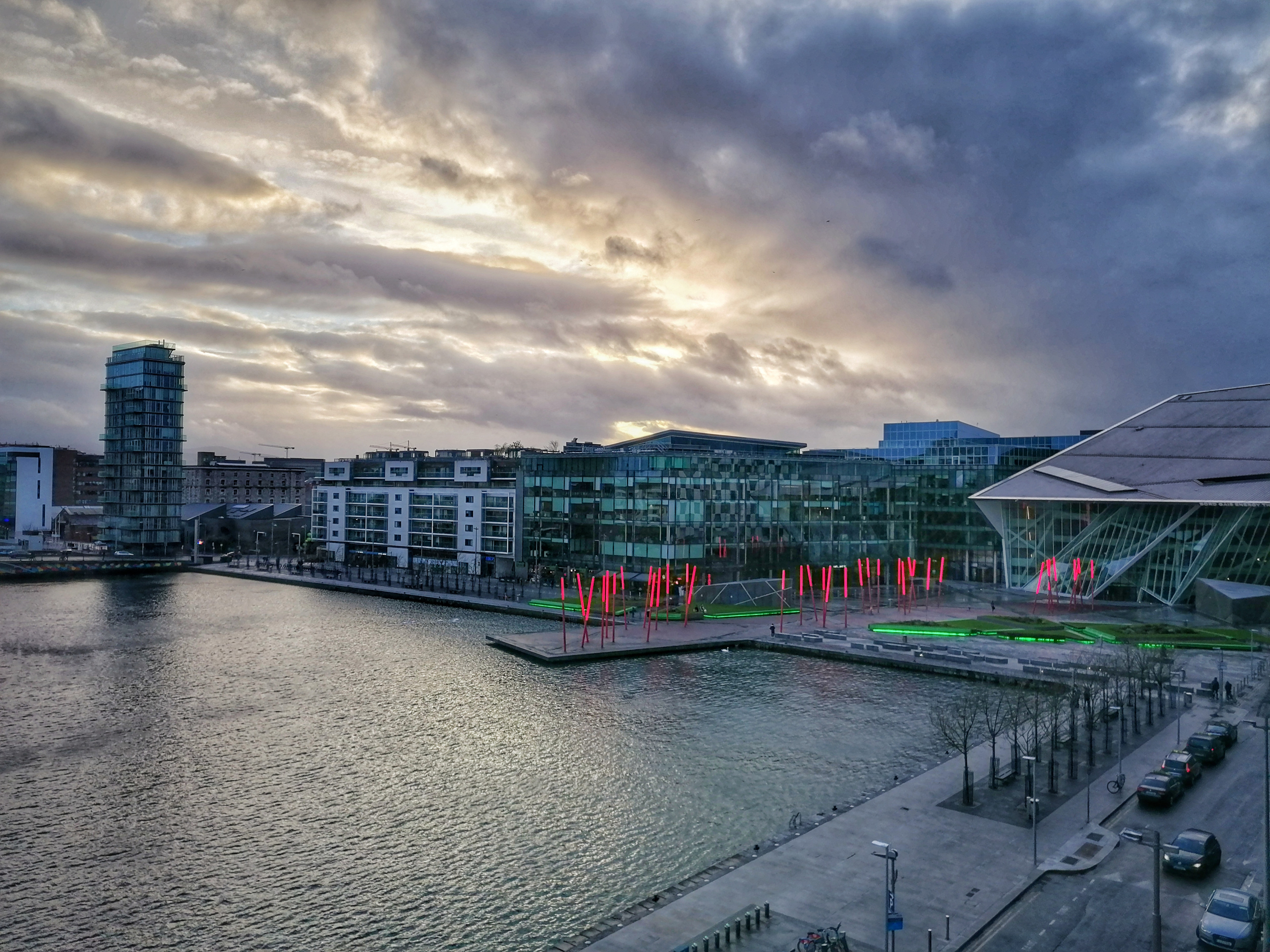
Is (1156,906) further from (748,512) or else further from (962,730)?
(748,512)

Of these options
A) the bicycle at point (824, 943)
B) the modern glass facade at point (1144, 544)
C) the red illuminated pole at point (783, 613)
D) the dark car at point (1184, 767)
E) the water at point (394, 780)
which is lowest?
the water at point (394, 780)

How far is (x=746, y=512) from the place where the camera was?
411 feet

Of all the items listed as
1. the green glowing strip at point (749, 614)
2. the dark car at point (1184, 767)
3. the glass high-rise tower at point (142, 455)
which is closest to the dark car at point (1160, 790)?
the dark car at point (1184, 767)

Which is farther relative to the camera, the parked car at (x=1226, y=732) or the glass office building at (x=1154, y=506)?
the glass office building at (x=1154, y=506)

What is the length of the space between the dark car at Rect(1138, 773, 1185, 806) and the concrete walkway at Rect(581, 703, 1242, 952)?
1.19m

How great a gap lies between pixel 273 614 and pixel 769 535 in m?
65.7

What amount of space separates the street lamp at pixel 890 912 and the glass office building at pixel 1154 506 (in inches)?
3246

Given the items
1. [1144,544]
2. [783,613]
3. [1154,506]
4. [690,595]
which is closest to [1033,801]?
[690,595]

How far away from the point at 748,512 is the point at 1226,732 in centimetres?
7751

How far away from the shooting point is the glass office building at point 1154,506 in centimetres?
9969

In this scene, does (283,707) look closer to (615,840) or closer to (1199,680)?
(615,840)

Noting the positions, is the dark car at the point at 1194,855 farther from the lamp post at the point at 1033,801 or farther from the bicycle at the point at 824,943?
the bicycle at the point at 824,943

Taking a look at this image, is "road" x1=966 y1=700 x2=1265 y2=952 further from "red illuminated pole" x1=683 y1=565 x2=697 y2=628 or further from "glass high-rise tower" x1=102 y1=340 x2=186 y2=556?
"glass high-rise tower" x1=102 y1=340 x2=186 y2=556

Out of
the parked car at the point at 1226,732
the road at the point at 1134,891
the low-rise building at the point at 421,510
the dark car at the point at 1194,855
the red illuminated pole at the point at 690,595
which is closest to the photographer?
the road at the point at 1134,891
